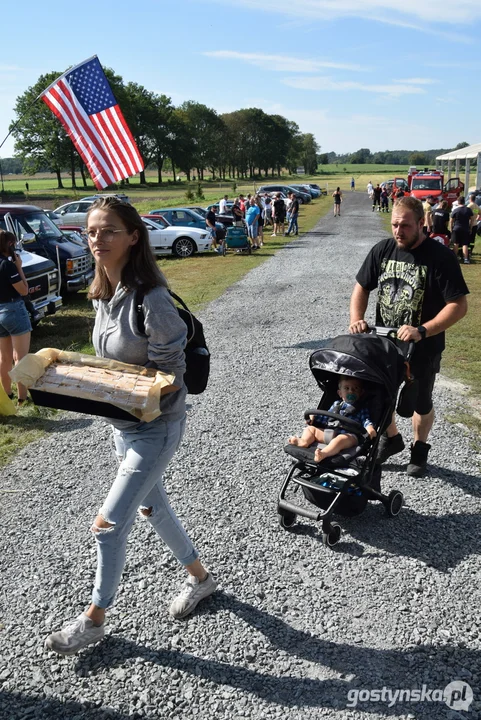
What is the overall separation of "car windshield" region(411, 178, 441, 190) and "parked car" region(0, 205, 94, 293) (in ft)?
86.8

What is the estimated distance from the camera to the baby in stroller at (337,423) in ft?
12.9

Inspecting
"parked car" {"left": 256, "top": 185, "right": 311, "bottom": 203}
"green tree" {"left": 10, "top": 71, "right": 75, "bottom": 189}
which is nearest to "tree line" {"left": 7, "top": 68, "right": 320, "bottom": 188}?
"green tree" {"left": 10, "top": 71, "right": 75, "bottom": 189}

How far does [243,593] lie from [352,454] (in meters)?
1.14

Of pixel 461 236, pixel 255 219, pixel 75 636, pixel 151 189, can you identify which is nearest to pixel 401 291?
pixel 75 636

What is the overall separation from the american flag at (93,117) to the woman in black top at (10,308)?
339cm

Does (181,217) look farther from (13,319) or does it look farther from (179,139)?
(179,139)

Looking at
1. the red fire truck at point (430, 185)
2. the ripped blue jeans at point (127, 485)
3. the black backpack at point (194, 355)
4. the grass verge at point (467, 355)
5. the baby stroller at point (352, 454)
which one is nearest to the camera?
the ripped blue jeans at point (127, 485)

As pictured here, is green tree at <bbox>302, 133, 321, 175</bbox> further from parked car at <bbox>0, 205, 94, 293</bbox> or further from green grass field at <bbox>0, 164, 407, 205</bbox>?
parked car at <bbox>0, 205, 94, 293</bbox>

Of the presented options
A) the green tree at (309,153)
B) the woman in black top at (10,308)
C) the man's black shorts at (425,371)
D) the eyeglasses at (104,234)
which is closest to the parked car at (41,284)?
the woman in black top at (10,308)

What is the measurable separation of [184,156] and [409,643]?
359ft

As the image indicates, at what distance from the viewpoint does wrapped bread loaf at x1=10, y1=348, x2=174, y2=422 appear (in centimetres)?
254

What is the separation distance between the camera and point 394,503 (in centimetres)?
411

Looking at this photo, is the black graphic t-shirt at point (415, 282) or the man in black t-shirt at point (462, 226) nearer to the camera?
the black graphic t-shirt at point (415, 282)

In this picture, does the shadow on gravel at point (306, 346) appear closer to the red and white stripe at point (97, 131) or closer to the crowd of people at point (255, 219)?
the red and white stripe at point (97, 131)
